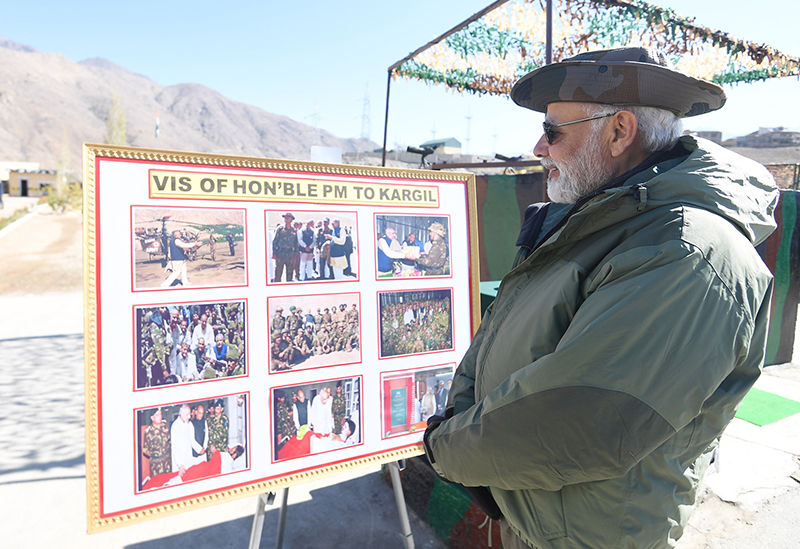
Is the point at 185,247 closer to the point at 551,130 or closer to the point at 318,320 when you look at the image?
the point at 318,320

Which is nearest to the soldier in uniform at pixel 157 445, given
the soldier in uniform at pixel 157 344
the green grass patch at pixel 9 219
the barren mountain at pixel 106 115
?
the soldier in uniform at pixel 157 344

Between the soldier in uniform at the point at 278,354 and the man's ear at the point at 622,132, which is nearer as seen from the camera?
the man's ear at the point at 622,132

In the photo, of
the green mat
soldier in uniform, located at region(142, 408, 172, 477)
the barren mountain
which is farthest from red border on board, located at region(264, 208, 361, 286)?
the barren mountain

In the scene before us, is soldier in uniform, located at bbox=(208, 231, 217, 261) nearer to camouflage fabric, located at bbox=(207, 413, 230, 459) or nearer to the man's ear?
camouflage fabric, located at bbox=(207, 413, 230, 459)

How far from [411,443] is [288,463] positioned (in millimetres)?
522

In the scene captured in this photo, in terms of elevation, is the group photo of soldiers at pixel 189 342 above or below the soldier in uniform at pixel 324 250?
below

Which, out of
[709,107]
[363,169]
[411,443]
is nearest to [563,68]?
[709,107]

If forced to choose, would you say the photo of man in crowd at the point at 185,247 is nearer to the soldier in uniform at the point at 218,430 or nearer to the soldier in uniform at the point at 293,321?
the soldier in uniform at the point at 293,321

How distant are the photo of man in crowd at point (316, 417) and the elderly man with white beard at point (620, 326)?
2.05ft

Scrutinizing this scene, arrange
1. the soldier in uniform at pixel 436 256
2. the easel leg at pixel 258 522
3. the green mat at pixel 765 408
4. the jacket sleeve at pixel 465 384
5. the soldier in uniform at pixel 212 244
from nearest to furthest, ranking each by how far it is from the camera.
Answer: the jacket sleeve at pixel 465 384
the soldier in uniform at pixel 212 244
the easel leg at pixel 258 522
the soldier in uniform at pixel 436 256
the green mat at pixel 765 408

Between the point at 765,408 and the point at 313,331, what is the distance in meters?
4.24

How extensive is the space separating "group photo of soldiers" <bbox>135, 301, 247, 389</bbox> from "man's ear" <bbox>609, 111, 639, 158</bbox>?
4.00 ft

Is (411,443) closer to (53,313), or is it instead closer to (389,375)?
(389,375)

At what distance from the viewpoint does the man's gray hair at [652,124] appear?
1.09m
